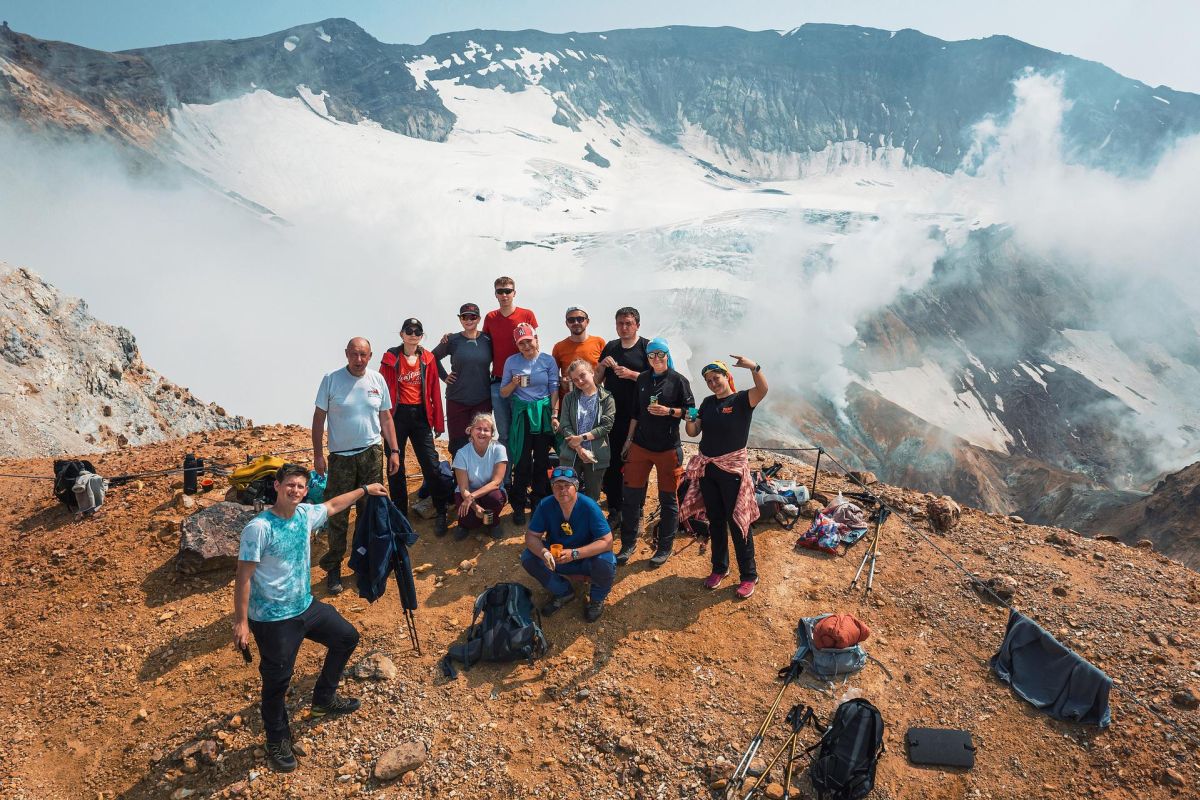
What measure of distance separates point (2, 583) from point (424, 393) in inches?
170

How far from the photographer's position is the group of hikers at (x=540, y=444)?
15.9 ft

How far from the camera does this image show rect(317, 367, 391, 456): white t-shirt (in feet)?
16.5

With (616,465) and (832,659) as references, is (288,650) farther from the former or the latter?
(832,659)

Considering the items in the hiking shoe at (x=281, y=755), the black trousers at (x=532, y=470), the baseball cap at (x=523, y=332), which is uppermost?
the baseball cap at (x=523, y=332)

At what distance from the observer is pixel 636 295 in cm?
6606

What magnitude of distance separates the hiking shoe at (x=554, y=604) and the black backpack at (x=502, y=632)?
20 cm

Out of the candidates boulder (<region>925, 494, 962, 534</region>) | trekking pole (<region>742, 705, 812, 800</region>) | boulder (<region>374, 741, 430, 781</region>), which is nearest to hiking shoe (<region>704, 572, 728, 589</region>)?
trekking pole (<region>742, 705, 812, 800</region>)

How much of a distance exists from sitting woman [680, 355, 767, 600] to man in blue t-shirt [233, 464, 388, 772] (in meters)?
3.02

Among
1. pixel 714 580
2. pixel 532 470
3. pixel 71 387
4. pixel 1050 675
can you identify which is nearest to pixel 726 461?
pixel 714 580

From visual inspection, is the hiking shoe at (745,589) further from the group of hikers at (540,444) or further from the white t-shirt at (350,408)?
the white t-shirt at (350,408)

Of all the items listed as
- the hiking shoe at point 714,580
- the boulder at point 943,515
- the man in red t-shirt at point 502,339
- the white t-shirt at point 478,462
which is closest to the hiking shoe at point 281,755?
the white t-shirt at point 478,462

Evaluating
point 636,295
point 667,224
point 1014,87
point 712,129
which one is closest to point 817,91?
point 712,129

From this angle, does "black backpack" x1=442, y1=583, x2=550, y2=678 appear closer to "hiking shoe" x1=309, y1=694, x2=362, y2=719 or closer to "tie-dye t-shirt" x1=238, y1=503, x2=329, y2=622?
"hiking shoe" x1=309, y1=694, x2=362, y2=719

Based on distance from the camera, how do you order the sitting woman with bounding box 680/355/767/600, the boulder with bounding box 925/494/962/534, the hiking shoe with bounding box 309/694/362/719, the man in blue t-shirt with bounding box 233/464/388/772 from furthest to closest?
the boulder with bounding box 925/494/962/534 → the sitting woman with bounding box 680/355/767/600 → the hiking shoe with bounding box 309/694/362/719 → the man in blue t-shirt with bounding box 233/464/388/772
